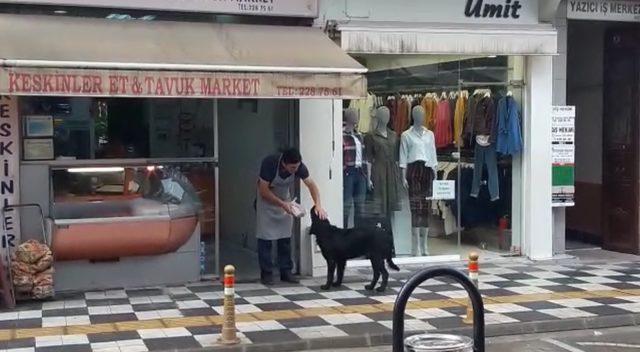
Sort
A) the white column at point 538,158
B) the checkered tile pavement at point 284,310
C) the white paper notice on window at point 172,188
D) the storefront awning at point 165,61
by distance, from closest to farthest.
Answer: the checkered tile pavement at point 284,310 < the storefront awning at point 165,61 < the white paper notice on window at point 172,188 < the white column at point 538,158

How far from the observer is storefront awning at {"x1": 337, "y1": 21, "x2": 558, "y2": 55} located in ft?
36.1

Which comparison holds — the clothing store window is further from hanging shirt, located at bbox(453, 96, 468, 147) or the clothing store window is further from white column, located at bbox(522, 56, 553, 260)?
white column, located at bbox(522, 56, 553, 260)

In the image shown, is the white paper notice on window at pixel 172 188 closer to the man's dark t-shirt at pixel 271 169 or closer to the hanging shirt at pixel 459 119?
the man's dark t-shirt at pixel 271 169

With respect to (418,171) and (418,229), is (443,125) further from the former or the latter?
Answer: (418,229)

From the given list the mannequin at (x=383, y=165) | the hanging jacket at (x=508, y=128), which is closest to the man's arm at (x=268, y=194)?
the mannequin at (x=383, y=165)

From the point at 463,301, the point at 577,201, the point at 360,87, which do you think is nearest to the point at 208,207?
the point at 360,87

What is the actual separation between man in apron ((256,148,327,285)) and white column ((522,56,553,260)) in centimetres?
351

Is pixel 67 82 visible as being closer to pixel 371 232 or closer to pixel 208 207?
pixel 208 207

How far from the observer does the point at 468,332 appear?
803 centimetres

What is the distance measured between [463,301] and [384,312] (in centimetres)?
108

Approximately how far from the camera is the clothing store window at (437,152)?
11.7 meters

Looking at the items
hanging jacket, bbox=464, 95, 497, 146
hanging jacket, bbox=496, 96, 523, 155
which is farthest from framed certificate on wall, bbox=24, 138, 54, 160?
hanging jacket, bbox=496, 96, 523, 155

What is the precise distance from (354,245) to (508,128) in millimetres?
3601

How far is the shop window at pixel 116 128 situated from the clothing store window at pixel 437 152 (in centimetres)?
202
